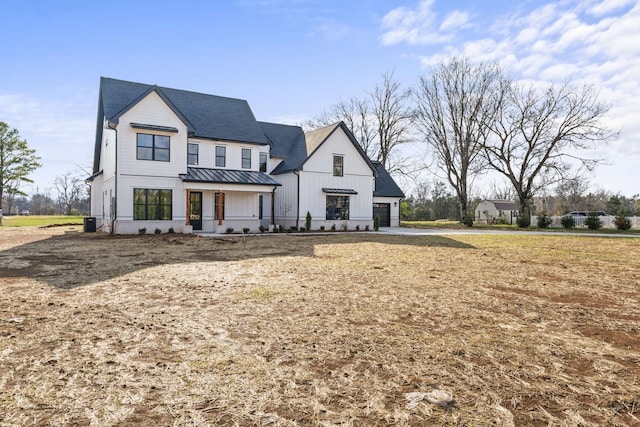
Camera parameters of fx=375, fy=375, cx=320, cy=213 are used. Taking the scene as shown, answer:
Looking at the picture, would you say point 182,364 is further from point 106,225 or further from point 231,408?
point 106,225

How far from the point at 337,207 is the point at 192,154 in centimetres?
1068

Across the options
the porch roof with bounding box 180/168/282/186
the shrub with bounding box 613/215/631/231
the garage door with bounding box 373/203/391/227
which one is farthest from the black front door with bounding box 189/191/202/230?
the shrub with bounding box 613/215/631/231

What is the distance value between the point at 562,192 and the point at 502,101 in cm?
3561

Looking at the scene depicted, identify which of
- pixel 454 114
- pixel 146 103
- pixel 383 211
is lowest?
pixel 383 211

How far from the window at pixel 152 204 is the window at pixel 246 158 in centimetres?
562

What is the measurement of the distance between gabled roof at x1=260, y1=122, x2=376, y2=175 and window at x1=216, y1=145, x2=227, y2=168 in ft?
14.2

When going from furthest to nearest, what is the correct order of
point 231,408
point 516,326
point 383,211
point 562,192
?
point 562,192 < point 383,211 < point 516,326 < point 231,408

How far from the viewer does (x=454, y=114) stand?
40.3 m

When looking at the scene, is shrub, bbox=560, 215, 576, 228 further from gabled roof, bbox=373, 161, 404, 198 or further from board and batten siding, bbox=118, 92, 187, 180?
board and batten siding, bbox=118, 92, 187, 180

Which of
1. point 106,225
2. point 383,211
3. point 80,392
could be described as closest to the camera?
point 80,392

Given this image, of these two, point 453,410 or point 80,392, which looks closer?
point 453,410

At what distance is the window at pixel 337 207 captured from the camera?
27297 millimetres

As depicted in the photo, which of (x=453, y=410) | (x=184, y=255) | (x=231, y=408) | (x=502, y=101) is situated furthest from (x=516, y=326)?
(x=502, y=101)

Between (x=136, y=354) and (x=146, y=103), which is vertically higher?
(x=146, y=103)
